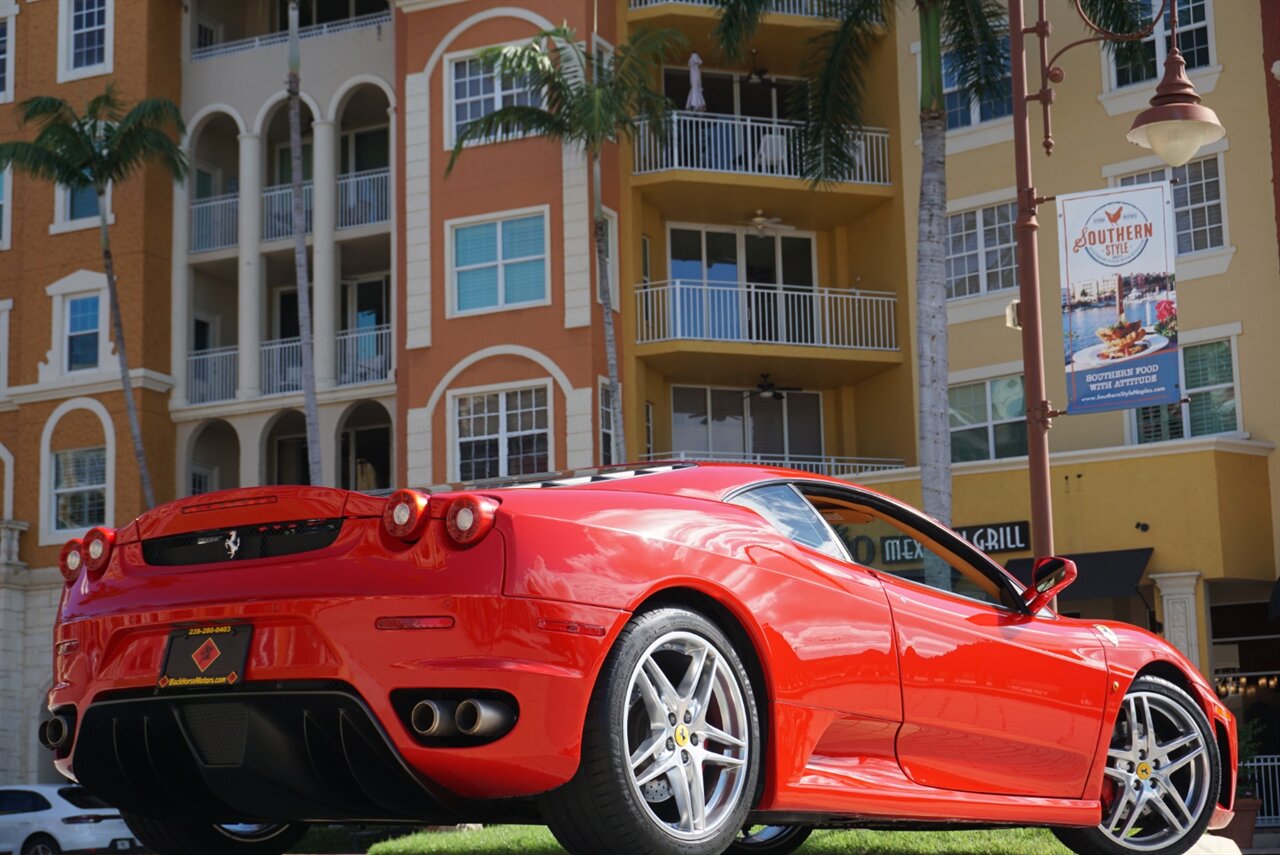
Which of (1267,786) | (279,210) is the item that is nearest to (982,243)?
(1267,786)

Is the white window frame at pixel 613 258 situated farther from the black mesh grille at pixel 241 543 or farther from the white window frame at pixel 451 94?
the black mesh grille at pixel 241 543

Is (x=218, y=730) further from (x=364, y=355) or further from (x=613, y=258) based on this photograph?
(x=364, y=355)

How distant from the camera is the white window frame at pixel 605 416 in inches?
1172

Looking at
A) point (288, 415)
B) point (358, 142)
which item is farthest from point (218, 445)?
point (358, 142)

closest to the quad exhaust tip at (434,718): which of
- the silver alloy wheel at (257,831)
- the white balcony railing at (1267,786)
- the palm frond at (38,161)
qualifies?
the silver alloy wheel at (257,831)

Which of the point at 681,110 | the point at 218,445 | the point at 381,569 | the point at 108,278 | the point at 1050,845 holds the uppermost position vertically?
the point at 681,110

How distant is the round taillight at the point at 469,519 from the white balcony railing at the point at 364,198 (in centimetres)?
2991

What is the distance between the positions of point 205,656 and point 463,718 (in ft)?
2.95

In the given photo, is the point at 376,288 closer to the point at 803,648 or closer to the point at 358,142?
the point at 358,142

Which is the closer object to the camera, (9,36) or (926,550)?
(926,550)

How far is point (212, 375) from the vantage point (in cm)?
3569

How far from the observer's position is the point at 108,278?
33312 mm

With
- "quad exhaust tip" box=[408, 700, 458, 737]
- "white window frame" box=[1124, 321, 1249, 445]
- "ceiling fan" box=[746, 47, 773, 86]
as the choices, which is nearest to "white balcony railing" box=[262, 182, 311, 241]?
"ceiling fan" box=[746, 47, 773, 86]

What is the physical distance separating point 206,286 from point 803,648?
3286cm
